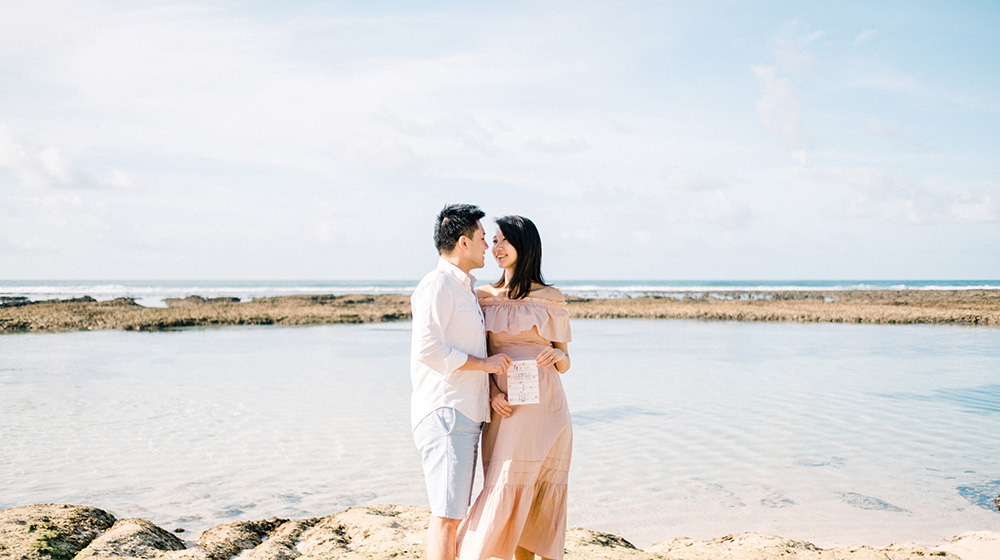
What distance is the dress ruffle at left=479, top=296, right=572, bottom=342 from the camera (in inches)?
154

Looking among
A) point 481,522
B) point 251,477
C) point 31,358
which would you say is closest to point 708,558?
point 481,522

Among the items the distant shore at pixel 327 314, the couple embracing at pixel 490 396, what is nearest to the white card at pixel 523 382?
the couple embracing at pixel 490 396

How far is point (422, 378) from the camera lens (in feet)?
12.4

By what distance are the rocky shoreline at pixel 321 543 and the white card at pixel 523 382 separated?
1495mm

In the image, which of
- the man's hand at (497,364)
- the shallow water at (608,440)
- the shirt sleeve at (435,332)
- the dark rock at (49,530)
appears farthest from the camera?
the shallow water at (608,440)

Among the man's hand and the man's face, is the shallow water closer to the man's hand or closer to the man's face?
the man's hand

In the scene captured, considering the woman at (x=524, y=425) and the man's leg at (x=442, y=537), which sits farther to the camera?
the woman at (x=524, y=425)

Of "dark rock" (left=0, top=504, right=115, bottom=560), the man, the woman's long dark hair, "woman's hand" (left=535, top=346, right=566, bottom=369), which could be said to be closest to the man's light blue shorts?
the man

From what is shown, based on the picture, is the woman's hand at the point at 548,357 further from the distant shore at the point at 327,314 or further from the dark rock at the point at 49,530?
the distant shore at the point at 327,314

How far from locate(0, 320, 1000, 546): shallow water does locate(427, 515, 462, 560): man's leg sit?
10.0 feet

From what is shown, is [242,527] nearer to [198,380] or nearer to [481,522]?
[481,522]

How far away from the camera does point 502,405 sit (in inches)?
152

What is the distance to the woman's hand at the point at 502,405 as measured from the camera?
3855 mm

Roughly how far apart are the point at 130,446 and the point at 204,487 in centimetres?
223
